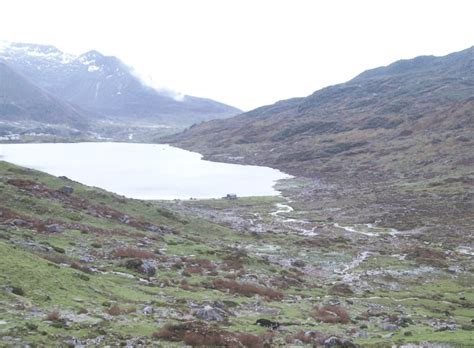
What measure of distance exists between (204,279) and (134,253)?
763 cm

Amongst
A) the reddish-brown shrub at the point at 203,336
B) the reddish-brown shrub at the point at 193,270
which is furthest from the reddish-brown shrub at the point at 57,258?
the reddish-brown shrub at the point at 203,336

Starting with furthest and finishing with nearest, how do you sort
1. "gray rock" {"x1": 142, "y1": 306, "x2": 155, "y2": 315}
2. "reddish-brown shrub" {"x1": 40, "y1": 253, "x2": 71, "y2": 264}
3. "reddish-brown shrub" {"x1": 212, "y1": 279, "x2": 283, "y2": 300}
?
"reddish-brown shrub" {"x1": 212, "y1": 279, "x2": 283, "y2": 300}, "reddish-brown shrub" {"x1": 40, "y1": 253, "x2": 71, "y2": 264}, "gray rock" {"x1": 142, "y1": 306, "x2": 155, "y2": 315}

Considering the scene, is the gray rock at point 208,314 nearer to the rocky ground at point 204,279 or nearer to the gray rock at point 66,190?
the rocky ground at point 204,279

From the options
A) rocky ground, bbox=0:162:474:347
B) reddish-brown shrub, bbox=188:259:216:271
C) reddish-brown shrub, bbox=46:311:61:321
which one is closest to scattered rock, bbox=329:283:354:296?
rocky ground, bbox=0:162:474:347

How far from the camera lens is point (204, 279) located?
43031mm

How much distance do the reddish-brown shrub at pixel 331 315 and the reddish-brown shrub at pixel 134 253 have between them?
17440 mm

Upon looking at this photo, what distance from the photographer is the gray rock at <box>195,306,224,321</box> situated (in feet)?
95.5

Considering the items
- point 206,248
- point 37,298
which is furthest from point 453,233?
point 37,298

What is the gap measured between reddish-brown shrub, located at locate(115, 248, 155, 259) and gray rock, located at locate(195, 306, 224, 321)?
1697cm

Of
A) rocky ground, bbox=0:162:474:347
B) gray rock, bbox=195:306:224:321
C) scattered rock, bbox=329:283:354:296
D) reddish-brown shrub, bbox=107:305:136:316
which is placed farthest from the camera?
scattered rock, bbox=329:283:354:296

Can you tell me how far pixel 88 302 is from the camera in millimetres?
27828

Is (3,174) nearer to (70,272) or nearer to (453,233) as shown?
(70,272)

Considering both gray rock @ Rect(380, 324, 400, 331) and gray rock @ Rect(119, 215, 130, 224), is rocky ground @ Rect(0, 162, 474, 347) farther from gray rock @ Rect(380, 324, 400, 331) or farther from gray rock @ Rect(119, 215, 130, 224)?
gray rock @ Rect(380, 324, 400, 331)

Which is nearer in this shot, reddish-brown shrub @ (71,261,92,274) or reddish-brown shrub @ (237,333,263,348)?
reddish-brown shrub @ (237,333,263,348)
